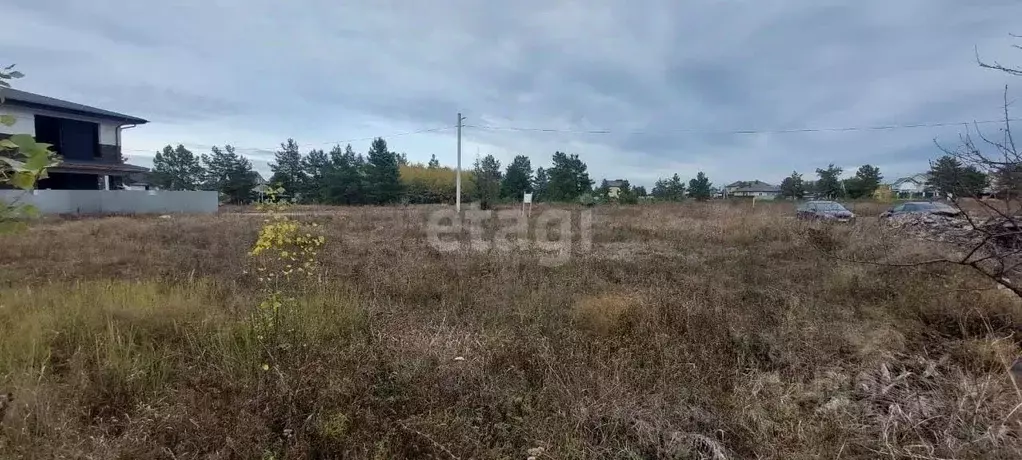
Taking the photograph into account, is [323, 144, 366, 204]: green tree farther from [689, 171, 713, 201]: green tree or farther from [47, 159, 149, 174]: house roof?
[689, 171, 713, 201]: green tree

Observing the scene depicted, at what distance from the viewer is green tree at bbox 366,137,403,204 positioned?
119ft

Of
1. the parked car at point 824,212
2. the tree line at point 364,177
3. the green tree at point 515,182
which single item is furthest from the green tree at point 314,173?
the parked car at point 824,212

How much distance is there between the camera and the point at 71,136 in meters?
18.9

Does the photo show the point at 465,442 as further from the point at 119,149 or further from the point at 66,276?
the point at 119,149

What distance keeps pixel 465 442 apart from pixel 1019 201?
334 centimetres

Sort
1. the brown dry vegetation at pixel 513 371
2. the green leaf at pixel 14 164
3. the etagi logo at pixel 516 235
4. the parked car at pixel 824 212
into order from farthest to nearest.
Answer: the parked car at pixel 824 212, the etagi logo at pixel 516 235, the brown dry vegetation at pixel 513 371, the green leaf at pixel 14 164

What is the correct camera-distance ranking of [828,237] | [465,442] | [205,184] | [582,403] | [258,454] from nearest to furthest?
[258,454] → [465,442] → [582,403] → [828,237] → [205,184]

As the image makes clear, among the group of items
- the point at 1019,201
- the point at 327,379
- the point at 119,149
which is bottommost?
the point at 327,379

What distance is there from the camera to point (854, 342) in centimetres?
377

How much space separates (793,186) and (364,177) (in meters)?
38.2

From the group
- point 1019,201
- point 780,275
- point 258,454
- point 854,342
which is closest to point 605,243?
point 780,275

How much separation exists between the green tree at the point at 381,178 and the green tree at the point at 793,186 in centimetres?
3453

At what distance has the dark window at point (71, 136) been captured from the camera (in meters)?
18.4

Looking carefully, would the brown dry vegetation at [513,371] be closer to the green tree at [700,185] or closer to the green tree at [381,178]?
the green tree at [381,178]
